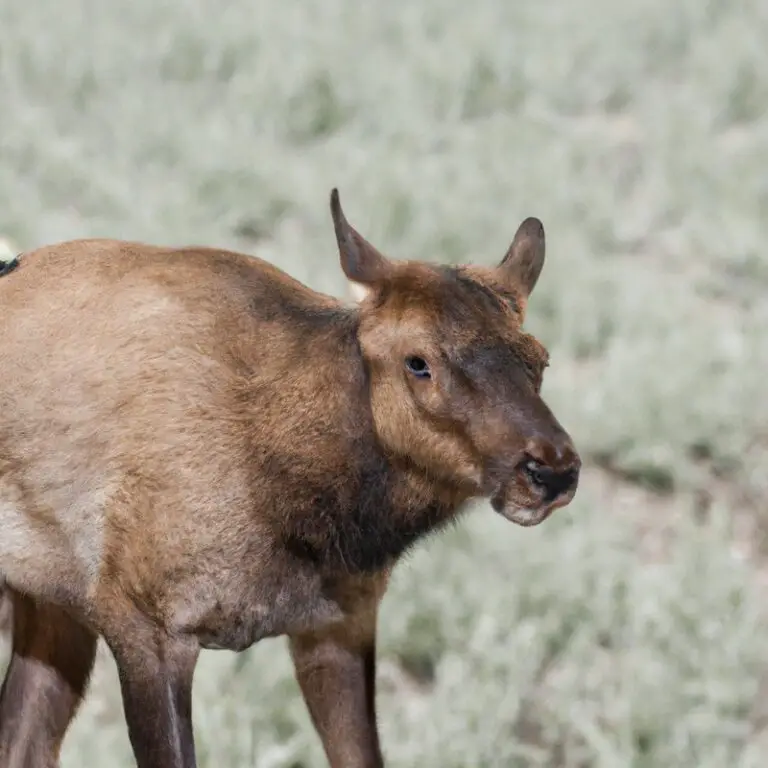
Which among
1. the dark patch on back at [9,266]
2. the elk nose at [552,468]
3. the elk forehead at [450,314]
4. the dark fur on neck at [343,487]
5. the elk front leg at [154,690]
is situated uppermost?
the dark patch on back at [9,266]

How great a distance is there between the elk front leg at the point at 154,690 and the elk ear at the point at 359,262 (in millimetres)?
1134

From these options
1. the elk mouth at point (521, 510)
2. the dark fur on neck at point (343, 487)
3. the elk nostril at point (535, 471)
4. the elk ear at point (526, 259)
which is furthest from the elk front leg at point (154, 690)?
the elk ear at point (526, 259)

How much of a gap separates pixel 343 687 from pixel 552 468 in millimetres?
1274

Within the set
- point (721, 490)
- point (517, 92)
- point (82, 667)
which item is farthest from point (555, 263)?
point (82, 667)

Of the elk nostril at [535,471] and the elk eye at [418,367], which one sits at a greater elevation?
the elk eye at [418,367]

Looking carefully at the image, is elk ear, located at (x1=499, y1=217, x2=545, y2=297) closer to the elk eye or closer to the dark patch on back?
the elk eye

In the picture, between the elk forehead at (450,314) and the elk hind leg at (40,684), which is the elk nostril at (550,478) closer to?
the elk forehead at (450,314)

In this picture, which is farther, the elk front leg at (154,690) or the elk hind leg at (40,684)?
the elk hind leg at (40,684)

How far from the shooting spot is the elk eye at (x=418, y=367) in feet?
15.0

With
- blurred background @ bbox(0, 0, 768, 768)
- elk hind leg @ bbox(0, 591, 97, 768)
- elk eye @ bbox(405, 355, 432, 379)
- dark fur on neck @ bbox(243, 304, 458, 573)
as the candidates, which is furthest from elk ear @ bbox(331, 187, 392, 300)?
blurred background @ bbox(0, 0, 768, 768)

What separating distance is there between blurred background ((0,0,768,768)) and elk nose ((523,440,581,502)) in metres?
3.70

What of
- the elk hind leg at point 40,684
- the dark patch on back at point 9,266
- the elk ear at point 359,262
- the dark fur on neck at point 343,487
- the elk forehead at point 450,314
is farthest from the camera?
the elk hind leg at point 40,684

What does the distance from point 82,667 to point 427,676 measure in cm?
364

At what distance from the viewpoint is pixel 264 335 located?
498cm
